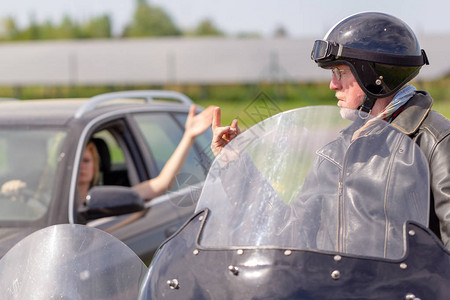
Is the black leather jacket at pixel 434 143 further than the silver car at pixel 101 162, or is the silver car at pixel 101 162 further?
the silver car at pixel 101 162

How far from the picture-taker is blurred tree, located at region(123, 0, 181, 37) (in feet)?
298

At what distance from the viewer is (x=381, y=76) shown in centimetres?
298

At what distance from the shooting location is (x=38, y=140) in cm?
457

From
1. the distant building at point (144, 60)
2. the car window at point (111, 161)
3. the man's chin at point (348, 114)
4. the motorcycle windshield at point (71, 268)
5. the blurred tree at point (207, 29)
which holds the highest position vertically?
the man's chin at point (348, 114)

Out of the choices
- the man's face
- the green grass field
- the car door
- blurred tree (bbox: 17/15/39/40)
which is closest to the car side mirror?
the car door

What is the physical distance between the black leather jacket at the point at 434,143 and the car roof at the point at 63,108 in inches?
92.5

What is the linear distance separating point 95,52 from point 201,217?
46.6 metres

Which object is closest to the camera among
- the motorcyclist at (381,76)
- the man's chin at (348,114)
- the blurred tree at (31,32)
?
the man's chin at (348,114)

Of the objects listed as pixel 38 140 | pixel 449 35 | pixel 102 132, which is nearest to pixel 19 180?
pixel 38 140

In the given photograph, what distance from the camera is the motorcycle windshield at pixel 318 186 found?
2.29 metres

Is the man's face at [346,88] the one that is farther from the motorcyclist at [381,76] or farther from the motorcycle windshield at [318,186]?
the motorcycle windshield at [318,186]

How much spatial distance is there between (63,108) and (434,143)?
2.84 metres

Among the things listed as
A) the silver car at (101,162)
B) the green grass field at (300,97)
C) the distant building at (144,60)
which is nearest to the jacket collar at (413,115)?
the silver car at (101,162)

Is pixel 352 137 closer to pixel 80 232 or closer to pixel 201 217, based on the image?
Result: pixel 201 217
